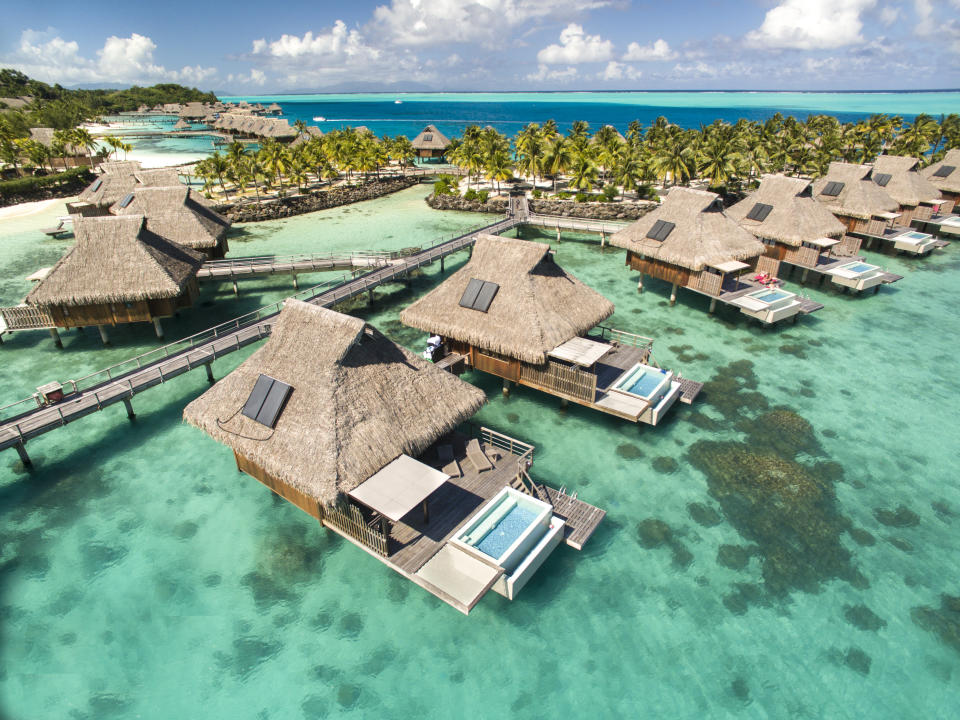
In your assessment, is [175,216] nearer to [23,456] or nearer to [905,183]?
[23,456]

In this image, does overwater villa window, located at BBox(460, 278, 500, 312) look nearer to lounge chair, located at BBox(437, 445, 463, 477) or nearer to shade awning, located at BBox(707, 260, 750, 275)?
lounge chair, located at BBox(437, 445, 463, 477)

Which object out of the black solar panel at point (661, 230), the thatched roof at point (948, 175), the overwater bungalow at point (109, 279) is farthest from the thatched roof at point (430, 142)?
the thatched roof at point (948, 175)

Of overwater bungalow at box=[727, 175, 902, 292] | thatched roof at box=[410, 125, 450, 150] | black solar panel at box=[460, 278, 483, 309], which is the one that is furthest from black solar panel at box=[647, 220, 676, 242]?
thatched roof at box=[410, 125, 450, 150]

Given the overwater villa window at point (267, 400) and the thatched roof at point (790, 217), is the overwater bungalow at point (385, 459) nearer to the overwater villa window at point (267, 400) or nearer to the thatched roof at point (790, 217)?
the overwater villa window at point (267, 400)

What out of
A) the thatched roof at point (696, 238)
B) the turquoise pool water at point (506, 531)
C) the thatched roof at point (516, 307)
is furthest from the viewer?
the thatched roof at point (696, 238)

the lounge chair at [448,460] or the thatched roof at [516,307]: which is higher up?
the thatched roof at [516,307]
